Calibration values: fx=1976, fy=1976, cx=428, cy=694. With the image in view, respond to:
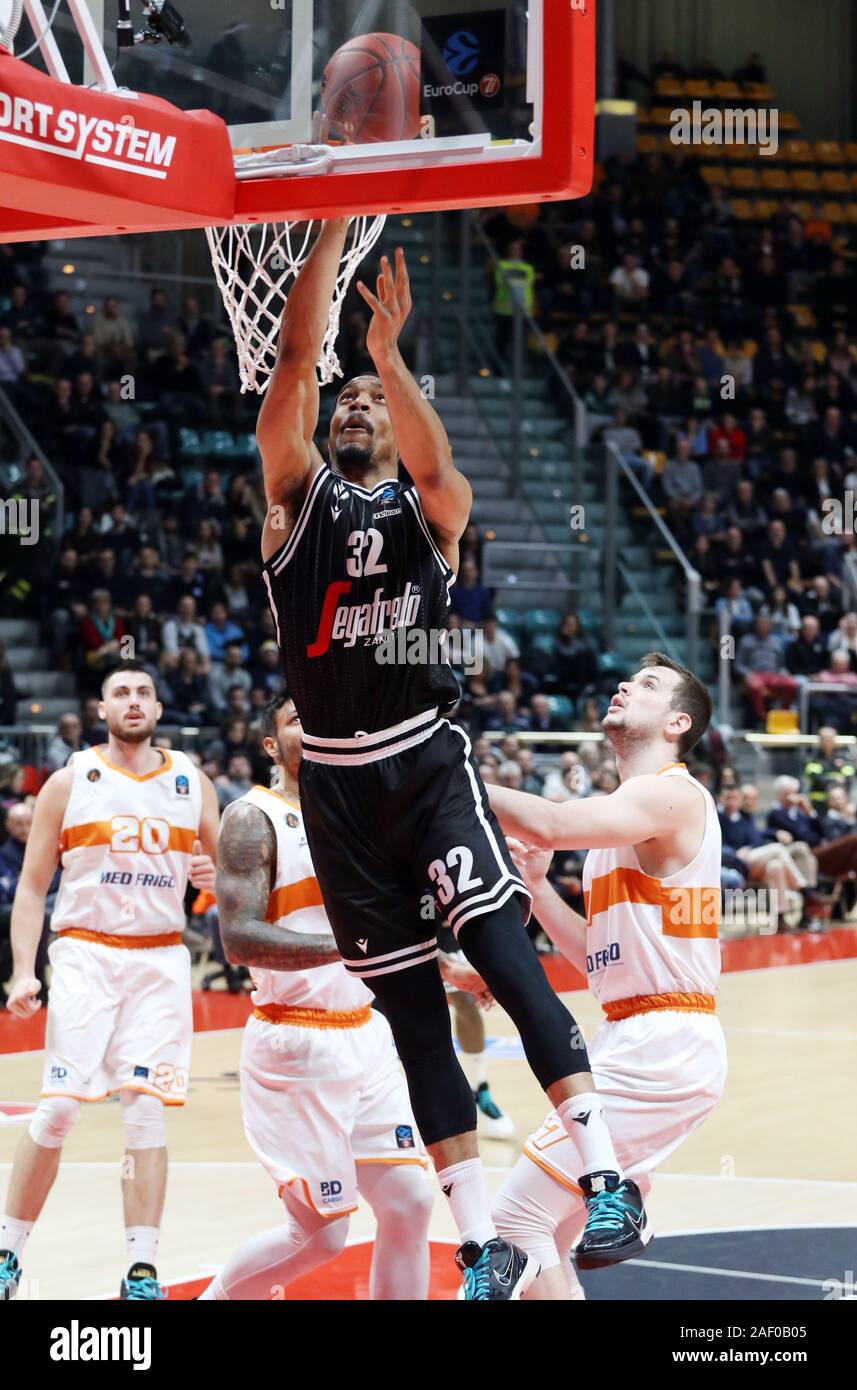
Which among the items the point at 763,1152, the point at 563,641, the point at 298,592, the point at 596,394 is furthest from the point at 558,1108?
the point at 596,394

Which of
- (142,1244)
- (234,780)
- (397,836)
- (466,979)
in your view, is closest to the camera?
(397,836)

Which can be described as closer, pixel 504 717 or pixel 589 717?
pixel 504 717

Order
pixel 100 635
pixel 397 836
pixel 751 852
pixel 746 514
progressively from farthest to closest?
pixel 746 514 < pixel 751 852 < pixel 100 635 < pixel 397 836

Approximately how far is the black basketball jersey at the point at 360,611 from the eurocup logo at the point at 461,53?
1090mm

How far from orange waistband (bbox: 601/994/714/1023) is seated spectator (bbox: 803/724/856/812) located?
510 inches

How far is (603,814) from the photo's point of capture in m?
5.17

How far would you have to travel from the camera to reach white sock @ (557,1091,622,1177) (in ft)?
14.0

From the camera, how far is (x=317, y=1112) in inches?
229

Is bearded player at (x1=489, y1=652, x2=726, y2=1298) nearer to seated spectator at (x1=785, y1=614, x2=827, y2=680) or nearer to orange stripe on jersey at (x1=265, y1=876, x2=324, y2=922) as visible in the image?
orange stripe on jersey at (x1=265, y1=876, x2=324, y2=922)

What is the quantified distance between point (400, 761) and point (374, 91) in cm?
171

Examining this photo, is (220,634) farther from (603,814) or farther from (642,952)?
(603,814)

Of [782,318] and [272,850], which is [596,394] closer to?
[782,318]

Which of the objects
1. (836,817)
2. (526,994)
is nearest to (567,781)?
(836,817)

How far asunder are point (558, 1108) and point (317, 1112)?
1.67m
